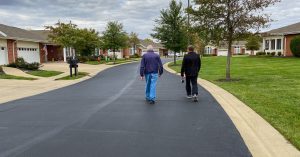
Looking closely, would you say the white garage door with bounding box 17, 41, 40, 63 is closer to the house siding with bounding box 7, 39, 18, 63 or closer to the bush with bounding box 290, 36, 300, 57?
the house siding with bounding box 7, 39, 18, 63

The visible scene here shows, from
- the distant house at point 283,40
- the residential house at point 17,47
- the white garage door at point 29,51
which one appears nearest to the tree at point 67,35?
the residential house at point 17,47

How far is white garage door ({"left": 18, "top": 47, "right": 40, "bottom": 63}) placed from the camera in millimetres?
37081

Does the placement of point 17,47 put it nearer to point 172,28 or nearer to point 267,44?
point 172,28

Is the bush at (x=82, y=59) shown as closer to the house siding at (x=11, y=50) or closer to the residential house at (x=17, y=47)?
the residential house at (x=17, y=47)

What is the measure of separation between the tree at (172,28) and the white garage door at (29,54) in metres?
14.3

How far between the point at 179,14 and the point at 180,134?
31915mm

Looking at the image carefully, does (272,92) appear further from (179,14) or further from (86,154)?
(179,14)

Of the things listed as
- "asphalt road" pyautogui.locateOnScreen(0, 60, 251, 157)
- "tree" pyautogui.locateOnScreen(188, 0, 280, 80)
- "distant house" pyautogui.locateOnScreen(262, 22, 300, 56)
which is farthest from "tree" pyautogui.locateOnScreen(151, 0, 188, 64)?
"asphalt road" pyautogui.locateOnScreen(0, 60, 251, 157)

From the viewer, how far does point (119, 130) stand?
6.82 metres

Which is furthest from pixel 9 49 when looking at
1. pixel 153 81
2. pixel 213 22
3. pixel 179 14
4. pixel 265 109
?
pixel 265 109

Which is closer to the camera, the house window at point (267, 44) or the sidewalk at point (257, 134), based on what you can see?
the sidewalk at point (257, 134)

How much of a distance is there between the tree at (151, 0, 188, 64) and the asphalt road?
88.4 ft

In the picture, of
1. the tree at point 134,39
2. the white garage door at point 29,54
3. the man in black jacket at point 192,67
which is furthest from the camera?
the tree at point 134,39

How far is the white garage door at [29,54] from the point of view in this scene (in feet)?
122
